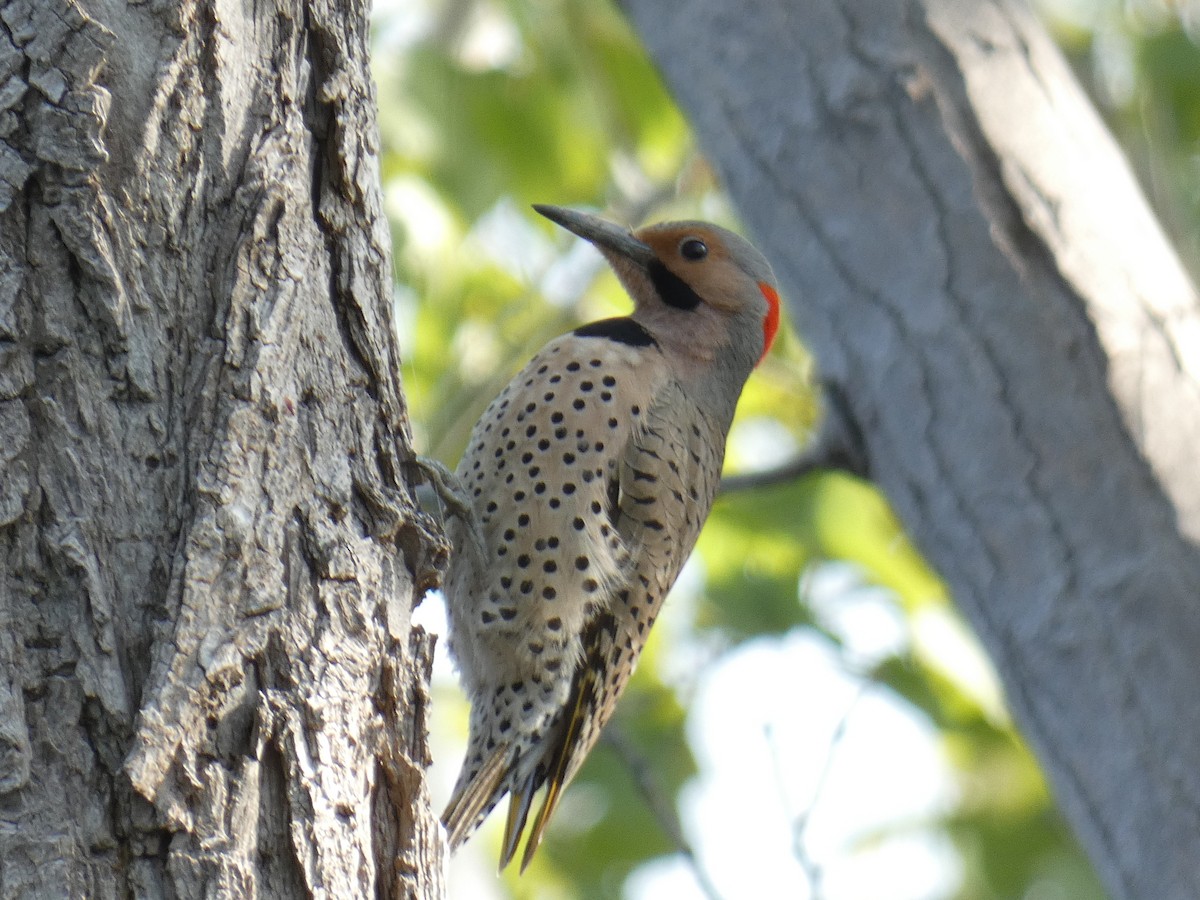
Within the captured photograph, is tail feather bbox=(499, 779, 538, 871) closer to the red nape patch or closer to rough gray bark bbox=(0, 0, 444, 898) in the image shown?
the red nape patch

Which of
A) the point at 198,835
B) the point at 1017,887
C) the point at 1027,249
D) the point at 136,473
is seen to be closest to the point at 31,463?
the point at 136,473

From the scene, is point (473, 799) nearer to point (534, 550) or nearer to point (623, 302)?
point (534, 550)

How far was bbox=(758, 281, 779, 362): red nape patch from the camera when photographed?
428 cm

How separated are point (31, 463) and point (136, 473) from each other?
12 centimetres

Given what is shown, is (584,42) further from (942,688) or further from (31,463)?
(31,463)

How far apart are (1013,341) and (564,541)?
1.12 metres

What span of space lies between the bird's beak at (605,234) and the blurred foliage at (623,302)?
1.34ft

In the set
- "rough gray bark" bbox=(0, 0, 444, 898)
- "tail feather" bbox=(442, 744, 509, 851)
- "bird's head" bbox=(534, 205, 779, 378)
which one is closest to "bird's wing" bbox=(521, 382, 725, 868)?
"tail feather" bbox=(442, 744, 509, 851)

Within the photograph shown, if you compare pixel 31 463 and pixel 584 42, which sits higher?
pixel 584 42

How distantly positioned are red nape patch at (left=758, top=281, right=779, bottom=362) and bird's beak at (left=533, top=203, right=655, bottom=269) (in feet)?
1.17

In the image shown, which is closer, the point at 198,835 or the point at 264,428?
the point at 198,835

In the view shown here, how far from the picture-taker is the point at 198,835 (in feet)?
5.36

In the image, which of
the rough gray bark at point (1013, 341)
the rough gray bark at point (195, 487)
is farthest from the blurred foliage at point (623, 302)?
the rough gray bark at point (195, 487)

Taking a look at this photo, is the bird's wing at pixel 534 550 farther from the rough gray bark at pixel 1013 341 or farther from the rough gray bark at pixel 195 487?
the rough gray bark at pixel 195 487
